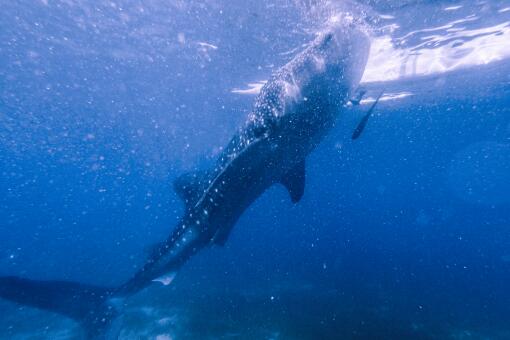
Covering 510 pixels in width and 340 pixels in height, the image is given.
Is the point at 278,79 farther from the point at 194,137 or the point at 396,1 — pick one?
the point at 194,137

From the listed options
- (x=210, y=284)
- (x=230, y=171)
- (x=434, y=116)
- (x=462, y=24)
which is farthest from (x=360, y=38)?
(x=434, y=116)

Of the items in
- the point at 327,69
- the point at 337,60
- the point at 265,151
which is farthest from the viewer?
the point at 337,60

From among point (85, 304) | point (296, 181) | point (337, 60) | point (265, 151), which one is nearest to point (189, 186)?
point (265, 151)

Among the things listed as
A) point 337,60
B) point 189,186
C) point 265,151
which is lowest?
point 189,186

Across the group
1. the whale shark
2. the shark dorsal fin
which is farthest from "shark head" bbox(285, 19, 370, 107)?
the shark dorsal fin

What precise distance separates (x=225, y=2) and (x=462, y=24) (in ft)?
33.7

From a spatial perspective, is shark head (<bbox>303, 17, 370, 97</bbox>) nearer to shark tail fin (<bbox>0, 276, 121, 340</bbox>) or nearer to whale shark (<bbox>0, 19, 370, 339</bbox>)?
whale shark (<bbox>0, 19, 370, 339</bbox>)

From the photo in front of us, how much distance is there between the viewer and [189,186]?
14.1ft

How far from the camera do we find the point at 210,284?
21.6 meters

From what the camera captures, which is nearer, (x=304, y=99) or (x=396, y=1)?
(x=304, y=99)

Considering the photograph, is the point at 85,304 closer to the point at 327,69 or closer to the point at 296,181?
the point at 296,181

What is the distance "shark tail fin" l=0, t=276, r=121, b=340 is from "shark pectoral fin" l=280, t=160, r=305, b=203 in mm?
4643

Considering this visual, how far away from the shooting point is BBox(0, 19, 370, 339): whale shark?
11.0 ft

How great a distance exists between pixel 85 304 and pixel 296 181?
559 cm
